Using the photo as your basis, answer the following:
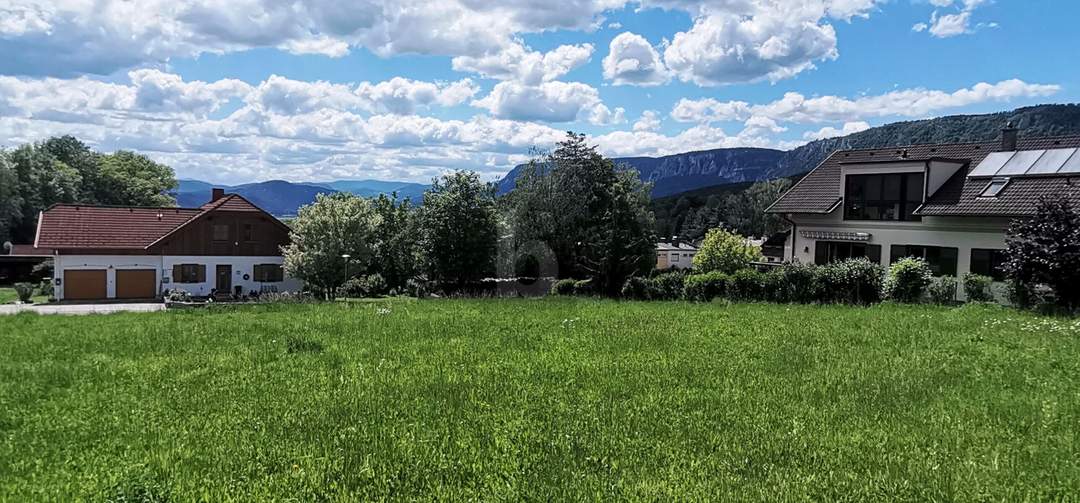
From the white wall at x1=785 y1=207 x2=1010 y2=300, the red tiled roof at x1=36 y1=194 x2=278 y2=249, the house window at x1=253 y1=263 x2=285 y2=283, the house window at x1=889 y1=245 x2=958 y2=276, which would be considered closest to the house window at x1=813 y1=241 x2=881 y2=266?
the white wall at x1=785 y1=207 x2=1010 y2=300

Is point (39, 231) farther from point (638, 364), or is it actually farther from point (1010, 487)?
point (1010, 487)

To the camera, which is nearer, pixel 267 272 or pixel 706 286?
pixel 706 286

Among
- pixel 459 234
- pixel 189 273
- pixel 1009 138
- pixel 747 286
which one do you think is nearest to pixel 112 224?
pixel 189 273

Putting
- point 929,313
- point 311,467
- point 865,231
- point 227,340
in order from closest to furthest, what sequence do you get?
point 311,467, point 227,340, point 929,313, point 865,231

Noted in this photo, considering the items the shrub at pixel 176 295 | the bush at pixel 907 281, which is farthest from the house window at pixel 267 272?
the bush at pixel 907 281

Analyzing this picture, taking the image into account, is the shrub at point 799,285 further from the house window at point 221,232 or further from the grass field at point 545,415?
the house window at point 221,232

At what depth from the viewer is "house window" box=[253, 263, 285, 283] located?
48.0m

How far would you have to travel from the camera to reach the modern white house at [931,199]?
26.3m

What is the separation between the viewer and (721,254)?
40.2 meters

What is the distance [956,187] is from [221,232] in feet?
140

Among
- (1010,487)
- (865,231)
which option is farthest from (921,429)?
(865,231)

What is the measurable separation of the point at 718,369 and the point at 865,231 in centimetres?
2475

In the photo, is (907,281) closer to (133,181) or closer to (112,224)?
(112,224)

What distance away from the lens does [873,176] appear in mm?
31328
